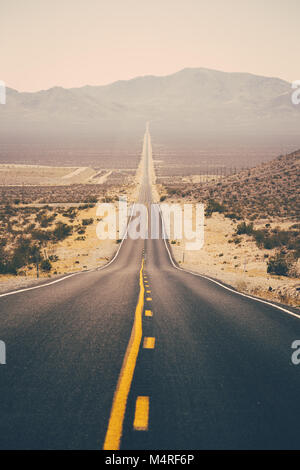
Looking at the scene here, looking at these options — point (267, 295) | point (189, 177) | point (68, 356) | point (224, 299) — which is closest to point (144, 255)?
point (267, 295)

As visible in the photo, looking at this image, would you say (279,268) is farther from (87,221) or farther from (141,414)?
(87,221)

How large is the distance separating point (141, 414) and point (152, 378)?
918mm

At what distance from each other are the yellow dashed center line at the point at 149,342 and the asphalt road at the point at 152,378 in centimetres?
8

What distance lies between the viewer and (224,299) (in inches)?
460

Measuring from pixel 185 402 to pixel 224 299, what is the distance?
764cm

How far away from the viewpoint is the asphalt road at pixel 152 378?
372 cm

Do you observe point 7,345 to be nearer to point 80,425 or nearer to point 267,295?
point 80,425

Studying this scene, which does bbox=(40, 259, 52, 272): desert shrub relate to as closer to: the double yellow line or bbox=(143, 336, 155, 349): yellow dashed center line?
the double yellow line

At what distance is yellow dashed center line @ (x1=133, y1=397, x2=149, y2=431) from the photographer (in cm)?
381

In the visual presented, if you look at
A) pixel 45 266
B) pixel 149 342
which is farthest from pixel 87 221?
pixel 149 342

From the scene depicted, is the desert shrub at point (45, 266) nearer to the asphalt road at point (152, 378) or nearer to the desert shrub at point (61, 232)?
the desert shrub at point (61, 232)

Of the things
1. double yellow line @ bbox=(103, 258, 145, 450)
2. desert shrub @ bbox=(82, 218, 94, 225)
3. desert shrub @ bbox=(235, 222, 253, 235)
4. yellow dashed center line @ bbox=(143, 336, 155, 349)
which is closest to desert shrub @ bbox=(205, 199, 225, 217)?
desert shrub @ bbox=(235, 222, 253, 235)

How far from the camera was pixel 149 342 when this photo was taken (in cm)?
641

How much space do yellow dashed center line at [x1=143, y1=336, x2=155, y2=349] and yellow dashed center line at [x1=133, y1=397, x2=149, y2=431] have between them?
5.97 feet
